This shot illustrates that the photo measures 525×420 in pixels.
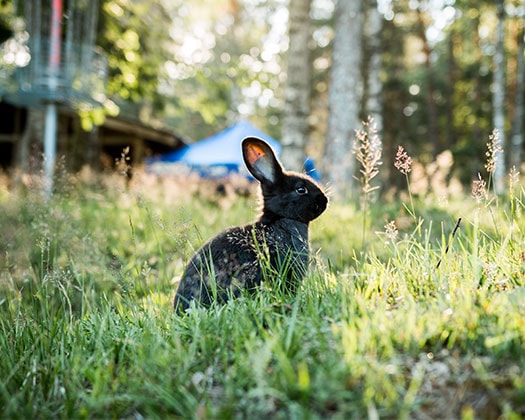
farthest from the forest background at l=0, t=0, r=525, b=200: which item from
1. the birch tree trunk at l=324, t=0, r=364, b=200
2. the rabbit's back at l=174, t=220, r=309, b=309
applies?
the rabbit's back at l=174, t=220, r=309, b=309

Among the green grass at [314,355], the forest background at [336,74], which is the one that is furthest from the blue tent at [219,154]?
the green grass at [314,355]

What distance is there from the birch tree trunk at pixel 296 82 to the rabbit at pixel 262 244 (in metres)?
6.71

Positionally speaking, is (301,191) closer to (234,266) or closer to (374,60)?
(234,266)

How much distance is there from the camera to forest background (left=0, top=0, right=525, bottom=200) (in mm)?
10703

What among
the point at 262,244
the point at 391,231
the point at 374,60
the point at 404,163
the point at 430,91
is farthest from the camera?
the point at 430,91

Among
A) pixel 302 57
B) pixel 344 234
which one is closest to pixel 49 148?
pixel 302 57

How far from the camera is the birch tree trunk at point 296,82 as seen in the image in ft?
35.2

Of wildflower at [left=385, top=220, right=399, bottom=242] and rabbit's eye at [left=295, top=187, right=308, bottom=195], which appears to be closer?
wildflower at [left=385, top=220, right=399, bottom=242]

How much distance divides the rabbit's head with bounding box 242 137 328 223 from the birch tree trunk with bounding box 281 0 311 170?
6.67 metres

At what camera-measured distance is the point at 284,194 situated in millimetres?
3945

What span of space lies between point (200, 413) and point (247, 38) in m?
35.3

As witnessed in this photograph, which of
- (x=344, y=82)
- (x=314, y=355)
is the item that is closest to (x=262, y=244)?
(x=314, y=355)

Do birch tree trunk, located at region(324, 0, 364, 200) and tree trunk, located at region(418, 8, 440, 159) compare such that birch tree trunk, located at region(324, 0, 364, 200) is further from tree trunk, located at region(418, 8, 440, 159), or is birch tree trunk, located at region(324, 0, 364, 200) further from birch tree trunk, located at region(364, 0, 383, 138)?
tree trunk, located at region(418, 8, 440, 159)

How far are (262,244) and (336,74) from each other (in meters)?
8.14
